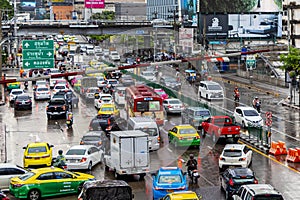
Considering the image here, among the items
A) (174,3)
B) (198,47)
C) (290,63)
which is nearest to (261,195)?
(290,63)

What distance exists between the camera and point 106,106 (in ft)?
170

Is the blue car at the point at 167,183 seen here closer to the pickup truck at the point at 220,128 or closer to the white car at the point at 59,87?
the pickup truck at the point at 220,128

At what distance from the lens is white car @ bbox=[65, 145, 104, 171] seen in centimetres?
3406

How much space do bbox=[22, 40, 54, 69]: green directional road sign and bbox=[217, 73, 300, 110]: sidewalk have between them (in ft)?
72.0

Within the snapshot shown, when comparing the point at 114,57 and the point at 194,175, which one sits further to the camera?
the point at 114,57

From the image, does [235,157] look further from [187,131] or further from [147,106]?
[147,106]

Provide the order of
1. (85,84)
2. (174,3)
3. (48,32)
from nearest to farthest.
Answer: (85,84), (48,32), (174,3)

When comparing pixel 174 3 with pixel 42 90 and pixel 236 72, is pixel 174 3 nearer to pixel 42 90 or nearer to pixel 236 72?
pixel 236 72

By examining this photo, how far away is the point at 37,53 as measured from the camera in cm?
4866

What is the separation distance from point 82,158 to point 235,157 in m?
7.38

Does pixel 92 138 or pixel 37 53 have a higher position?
pixel 37 53

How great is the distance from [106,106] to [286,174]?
21.2 m

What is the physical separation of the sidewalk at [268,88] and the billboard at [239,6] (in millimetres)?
16352

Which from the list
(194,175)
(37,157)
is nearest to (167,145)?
(37,157)
